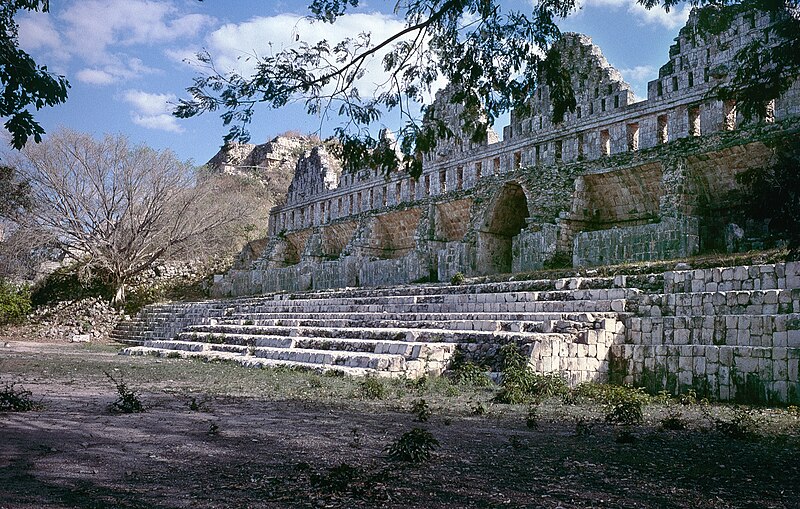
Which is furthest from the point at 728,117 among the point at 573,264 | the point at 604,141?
the point at 573,264

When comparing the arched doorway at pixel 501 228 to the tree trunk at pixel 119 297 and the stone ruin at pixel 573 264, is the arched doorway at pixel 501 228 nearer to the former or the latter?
the stone ruin at pixel 573 264

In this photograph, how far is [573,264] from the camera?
A: 18750 millimetres

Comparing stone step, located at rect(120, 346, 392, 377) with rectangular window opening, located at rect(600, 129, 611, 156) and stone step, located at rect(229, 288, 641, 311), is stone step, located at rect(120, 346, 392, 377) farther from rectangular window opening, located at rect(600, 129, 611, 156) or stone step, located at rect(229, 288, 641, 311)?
rectangular window opening, located at rect(600, 129, 611, 156)

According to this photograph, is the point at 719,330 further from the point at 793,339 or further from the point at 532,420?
the point at 532,420

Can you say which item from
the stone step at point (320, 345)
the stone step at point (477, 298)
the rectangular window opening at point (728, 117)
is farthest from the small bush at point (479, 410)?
the rectangular window opening at point (728, 117)

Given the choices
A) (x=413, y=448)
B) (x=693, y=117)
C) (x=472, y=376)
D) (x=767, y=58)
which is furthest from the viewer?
(x=693, y=117)

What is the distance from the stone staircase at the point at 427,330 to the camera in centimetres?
1089

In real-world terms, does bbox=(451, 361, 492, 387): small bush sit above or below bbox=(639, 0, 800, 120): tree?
below

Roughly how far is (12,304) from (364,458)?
1134 inches

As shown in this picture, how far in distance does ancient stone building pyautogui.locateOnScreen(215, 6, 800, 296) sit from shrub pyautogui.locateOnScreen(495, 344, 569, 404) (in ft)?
18.9

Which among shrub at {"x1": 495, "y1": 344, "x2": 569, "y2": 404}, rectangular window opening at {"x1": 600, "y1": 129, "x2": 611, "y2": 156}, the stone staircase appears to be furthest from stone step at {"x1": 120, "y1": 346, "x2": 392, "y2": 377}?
rectangular window opening at {"x1": 600, "y1": 129, "x2": 611, "y2": 156}

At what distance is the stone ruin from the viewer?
10.2 metres

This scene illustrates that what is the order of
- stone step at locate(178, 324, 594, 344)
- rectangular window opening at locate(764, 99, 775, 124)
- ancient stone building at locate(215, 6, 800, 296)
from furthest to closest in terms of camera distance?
ancient stone building at locate(215, 6, 800, 296) < rectangular window opening at locate(764, 99, 775, 124) < stone step at locate(178, 324, 594, 344)

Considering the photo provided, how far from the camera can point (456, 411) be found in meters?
8.13
